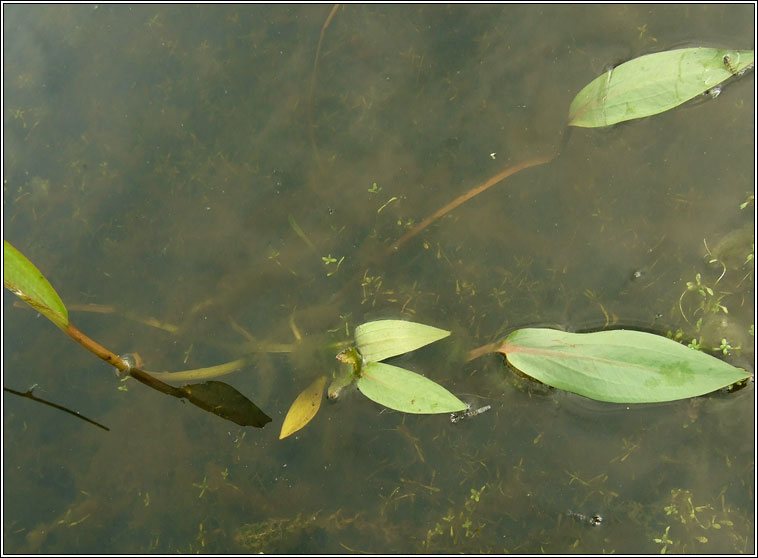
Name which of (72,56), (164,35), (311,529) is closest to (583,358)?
(311,529)

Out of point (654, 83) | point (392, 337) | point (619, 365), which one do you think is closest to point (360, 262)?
point (392, 337)

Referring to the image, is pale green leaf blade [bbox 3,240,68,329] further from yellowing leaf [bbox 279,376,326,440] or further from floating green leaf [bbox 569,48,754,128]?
floating green leaf [bbox 569,48,754,128]

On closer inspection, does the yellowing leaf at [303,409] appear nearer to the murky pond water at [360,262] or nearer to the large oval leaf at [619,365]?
the murky pond water at [360,262]

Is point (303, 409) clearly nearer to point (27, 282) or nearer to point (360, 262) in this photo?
point (360, 262)

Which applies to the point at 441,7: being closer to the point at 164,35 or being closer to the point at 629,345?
the point at 164,35

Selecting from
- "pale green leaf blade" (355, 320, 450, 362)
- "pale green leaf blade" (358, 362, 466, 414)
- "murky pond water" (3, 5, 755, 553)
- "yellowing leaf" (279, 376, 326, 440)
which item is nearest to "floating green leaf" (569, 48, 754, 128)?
"murky pond water" (3, 5, 755, 553)

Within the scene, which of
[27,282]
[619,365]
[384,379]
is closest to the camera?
[27,282]
